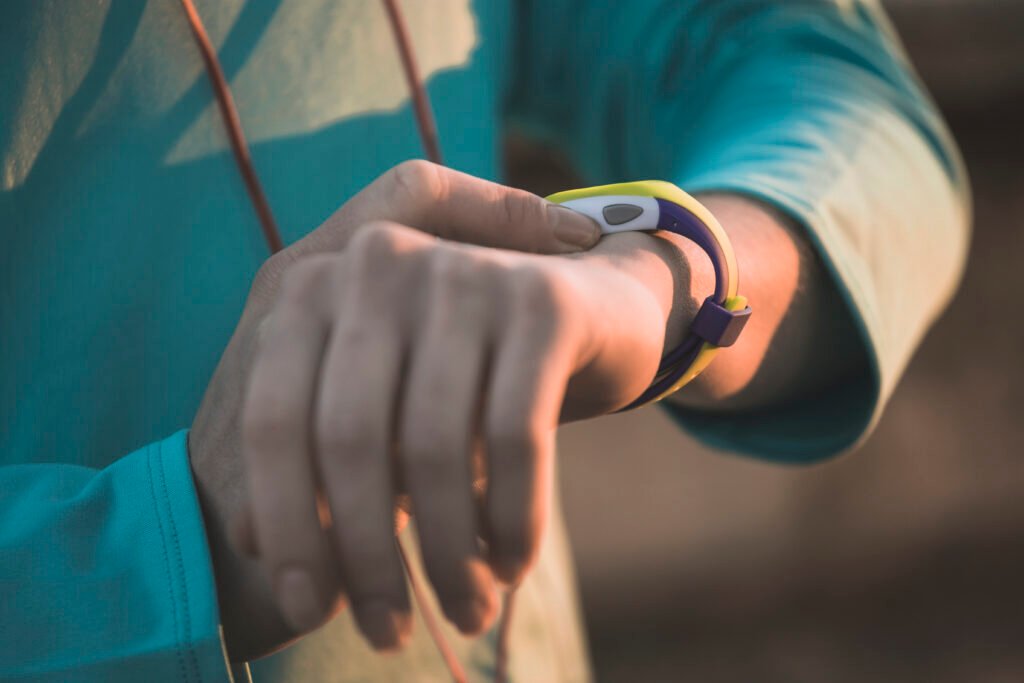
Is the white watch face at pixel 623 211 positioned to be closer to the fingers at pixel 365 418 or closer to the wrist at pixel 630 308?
the wrist at pixel 630 308

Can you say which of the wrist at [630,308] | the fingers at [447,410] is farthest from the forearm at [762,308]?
the fingers at [447,410]

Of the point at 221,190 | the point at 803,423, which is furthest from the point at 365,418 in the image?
the point at 803,423

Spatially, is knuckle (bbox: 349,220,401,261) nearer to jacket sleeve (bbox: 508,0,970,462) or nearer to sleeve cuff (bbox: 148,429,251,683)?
sleeve cuff (bbox: 148,429,251,683)

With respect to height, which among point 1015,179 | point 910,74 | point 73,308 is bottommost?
point 1015,179

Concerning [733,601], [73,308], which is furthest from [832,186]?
[733,601]

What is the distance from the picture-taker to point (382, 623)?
0.83 ft

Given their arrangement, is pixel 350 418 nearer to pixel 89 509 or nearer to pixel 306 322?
pixel 306 322

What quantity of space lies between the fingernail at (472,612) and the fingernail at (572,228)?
129 mm

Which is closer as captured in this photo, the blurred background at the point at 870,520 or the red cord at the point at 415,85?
the red cord at the point at 415,85

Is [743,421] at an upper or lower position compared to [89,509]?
lower

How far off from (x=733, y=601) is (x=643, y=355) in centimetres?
118

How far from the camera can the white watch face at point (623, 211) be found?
342mm

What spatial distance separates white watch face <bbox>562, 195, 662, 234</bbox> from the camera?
342mm

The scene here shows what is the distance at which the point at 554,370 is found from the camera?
0.24 m
